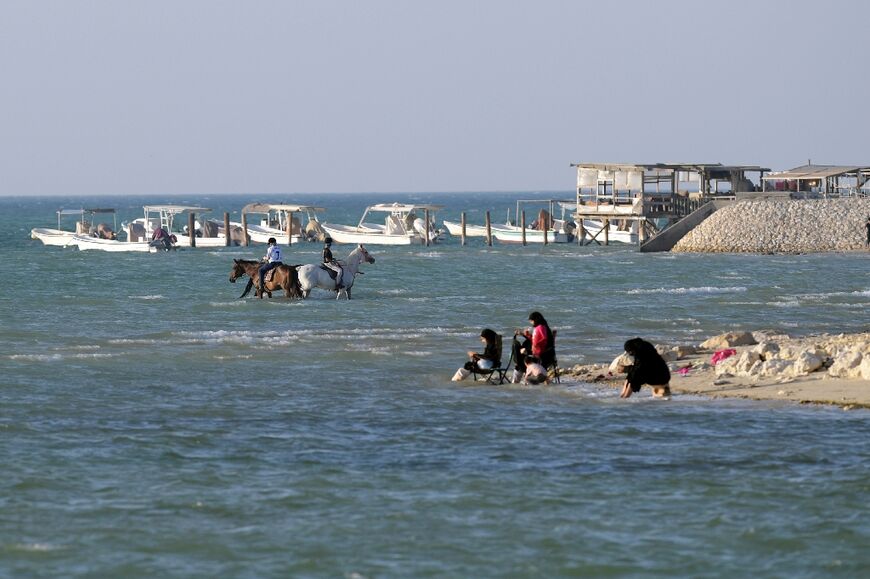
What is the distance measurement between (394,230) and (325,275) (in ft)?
140

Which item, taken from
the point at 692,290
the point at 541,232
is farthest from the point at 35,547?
the point at 541,232

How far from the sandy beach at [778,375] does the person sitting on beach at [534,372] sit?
959mm

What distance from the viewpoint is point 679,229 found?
7150 cm

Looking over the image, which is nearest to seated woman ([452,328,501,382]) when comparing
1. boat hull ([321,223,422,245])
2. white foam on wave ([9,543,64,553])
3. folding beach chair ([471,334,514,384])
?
folding beach chair ([471,334,514,384])

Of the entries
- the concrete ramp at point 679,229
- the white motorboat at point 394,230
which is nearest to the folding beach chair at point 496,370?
the concrete ramp at point 679,229

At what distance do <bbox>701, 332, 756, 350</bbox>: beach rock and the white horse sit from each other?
15534 millimetres

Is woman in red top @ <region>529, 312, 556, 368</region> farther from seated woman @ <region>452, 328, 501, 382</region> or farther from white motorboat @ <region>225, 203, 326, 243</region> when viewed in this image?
white motorboat @ <region>225, 203, 326, 243</region>

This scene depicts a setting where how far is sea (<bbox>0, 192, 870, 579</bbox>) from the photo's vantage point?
1298cm

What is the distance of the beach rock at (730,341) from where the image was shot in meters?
26.5

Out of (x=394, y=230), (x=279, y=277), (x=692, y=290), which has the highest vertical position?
(x=394, y=230)

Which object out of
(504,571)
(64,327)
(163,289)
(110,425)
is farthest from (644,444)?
(163,289)

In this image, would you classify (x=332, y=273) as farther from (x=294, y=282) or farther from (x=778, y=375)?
(x=778, y=375)

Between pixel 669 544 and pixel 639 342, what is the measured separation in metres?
7.65

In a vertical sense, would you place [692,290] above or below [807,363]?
below
